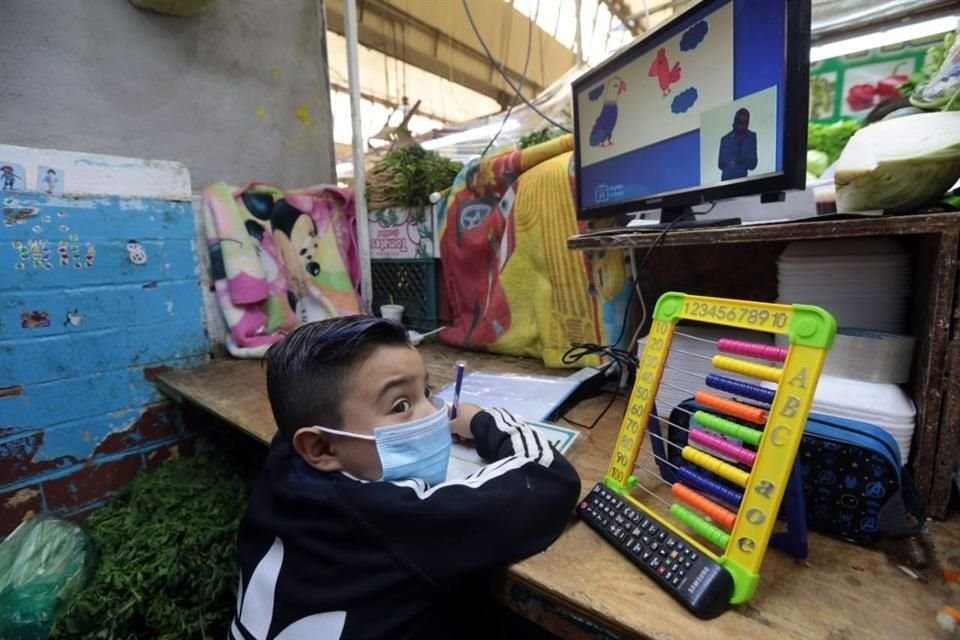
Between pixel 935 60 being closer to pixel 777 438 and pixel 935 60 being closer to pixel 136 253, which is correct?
pixel 777 438

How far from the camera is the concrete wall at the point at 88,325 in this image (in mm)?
1203

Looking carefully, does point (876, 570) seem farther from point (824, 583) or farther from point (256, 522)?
point (256, 522)

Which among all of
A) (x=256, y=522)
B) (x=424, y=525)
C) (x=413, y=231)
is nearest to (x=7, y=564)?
(x=256, y=522)

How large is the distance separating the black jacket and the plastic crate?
109 centimetres

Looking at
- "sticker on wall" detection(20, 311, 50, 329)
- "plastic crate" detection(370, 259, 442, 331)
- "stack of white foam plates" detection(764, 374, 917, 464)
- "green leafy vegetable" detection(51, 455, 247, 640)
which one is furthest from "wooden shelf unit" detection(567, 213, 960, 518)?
"sticker on wall" detection(20, 311, 50, 329)

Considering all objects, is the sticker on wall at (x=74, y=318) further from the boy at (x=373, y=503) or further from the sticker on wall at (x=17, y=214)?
the boy at (x=373, y=503)

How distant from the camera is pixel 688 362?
2.67 feet

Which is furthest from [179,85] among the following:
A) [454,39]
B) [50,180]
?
[454,39]

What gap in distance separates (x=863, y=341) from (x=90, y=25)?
6.70 feet

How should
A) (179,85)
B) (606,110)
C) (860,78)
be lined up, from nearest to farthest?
1. (606,110)
2. (179,85)
3. (860,78)

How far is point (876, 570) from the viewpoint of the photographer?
1.57 ft

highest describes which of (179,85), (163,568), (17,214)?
(179,85)

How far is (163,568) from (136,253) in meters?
0.93

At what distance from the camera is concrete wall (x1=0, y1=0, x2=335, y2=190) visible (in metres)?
1.23
